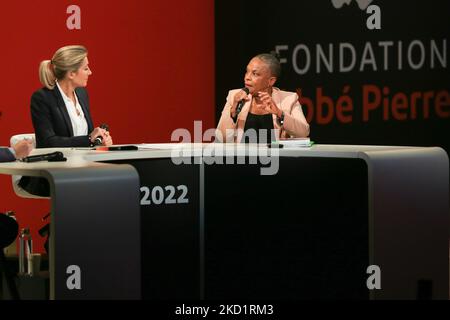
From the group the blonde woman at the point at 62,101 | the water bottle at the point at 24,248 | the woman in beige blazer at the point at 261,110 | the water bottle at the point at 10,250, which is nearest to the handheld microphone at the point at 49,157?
the blonde woman at the point at 62,101

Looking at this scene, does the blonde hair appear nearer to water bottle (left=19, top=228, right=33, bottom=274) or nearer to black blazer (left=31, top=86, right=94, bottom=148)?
black blazer (left=31, top=86, right=94, bottom=148)

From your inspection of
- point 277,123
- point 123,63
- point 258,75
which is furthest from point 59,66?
point 123,63

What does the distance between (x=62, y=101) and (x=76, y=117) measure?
0.12 m

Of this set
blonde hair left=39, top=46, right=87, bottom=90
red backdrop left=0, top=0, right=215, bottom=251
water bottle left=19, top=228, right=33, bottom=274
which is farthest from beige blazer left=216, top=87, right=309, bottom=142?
red backdrop left=0, top=0, right=215, bottom=251

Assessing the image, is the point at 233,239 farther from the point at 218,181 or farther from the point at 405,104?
the point at 405,104

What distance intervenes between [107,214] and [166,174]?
3.52 ft

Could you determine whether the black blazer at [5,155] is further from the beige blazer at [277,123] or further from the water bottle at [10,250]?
the water bottle at [10,250]

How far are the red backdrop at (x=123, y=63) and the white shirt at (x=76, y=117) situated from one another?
3.25 ft

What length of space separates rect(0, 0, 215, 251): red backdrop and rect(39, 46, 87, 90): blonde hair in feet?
3.30

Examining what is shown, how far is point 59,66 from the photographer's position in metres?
4.71

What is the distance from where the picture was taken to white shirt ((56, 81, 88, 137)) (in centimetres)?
472

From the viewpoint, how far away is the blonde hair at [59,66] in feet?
15.4

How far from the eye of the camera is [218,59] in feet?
23.0

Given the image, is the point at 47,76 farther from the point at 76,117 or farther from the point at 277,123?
the point at 277,123
